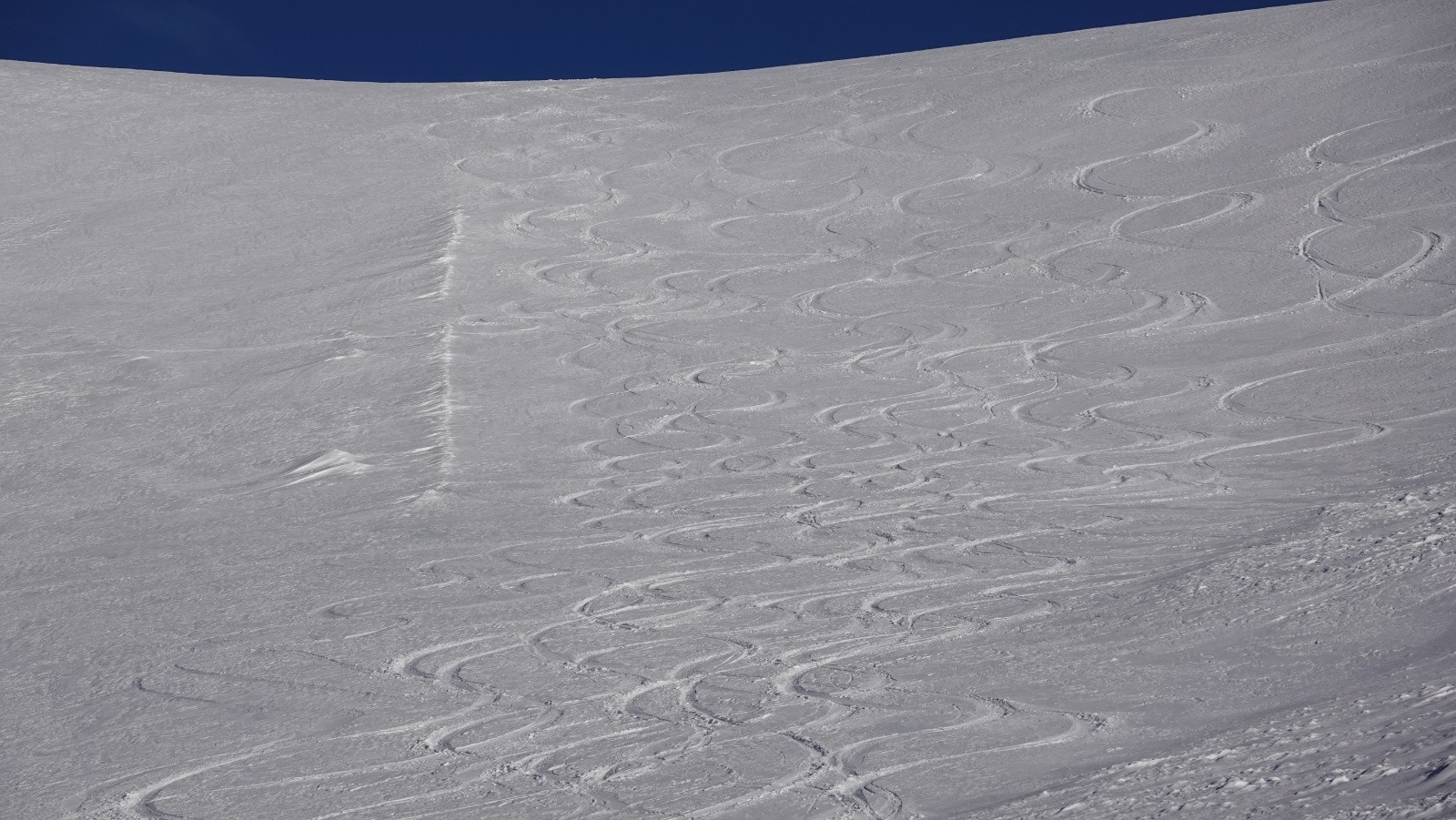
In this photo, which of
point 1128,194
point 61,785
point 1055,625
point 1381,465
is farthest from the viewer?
point 1128,194

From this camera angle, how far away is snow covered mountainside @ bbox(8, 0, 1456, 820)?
271cm

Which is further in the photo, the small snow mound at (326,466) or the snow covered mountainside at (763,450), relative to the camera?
the small snow mound at (326,466)

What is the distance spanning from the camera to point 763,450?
476 cm

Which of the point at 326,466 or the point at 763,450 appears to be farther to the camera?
the point at 326,466

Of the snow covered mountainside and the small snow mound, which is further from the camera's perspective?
the small snow mound

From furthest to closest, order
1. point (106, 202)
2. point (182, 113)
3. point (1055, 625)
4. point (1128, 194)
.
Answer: point (182, 113) < point (106, 202) < point (1128, 194) < point (1055, 625)

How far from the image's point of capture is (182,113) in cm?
1055

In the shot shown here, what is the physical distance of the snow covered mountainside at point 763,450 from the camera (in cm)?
271

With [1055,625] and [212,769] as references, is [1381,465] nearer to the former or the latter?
[1055,625]

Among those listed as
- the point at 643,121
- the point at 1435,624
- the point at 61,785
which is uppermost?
the point at 643,121

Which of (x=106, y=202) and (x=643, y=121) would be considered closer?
(x=106, y=202)

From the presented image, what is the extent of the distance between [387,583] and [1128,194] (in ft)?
15.5

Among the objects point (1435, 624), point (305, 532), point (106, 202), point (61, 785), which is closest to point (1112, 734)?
point (1435, 624)

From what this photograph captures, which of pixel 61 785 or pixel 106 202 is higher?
pixel 106 202
